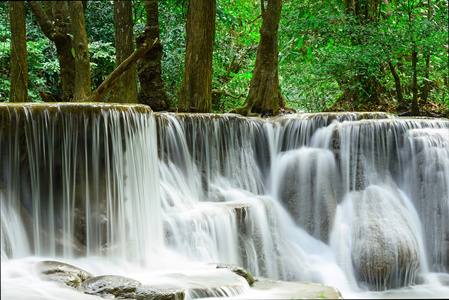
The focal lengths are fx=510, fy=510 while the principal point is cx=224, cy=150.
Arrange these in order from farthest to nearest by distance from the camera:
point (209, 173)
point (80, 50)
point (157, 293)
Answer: point (209, 173)
point (80, 50)
point (157, 293)

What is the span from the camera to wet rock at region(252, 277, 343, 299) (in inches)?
226

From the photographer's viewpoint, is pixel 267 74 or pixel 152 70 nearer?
pixel 152 70

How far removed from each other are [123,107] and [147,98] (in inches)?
184

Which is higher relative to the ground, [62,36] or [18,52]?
[62,36]

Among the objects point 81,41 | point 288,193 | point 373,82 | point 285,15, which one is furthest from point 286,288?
point 285,15

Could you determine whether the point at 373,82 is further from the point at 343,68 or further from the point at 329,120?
the point at 329,120

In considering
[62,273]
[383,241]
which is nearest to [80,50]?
[62,273]

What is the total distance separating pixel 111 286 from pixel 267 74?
335 inches

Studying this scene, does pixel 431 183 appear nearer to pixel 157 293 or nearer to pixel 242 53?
pixel 157 293

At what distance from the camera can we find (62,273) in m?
5.49

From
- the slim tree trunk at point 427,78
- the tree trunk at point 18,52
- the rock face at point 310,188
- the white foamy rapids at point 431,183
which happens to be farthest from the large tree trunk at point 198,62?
the slim tree trunk at point 427,78

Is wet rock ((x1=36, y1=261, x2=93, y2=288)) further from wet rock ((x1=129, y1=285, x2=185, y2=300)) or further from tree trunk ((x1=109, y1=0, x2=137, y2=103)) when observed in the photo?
tree trunk ((x1=109, y1=0, x2=137, y2=103))

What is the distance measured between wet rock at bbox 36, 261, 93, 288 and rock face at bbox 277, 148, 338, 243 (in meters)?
4.73

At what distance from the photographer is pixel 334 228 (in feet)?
30.0
